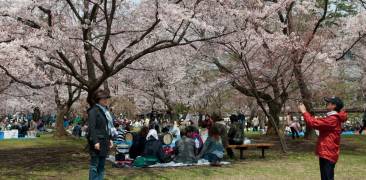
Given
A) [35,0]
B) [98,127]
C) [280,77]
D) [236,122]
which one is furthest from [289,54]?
[98,127]

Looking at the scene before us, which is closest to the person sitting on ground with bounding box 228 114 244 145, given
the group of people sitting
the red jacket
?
the group of people sitting

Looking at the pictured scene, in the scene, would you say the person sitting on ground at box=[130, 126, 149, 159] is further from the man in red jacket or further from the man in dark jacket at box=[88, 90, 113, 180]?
the man in red jacket

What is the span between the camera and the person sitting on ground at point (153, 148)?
37.1 ft

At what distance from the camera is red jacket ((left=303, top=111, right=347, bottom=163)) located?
6.45 m

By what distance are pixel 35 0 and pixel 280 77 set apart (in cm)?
828

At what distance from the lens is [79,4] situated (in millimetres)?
13820

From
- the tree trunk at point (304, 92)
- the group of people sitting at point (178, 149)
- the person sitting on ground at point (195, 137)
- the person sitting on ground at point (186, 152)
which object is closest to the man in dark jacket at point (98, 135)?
the group of people sitting at point (178, 149)

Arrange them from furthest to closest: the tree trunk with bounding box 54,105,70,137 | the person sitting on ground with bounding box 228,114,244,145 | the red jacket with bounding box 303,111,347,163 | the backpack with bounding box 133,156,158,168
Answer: the tree trunk with bounding box 54,105,70,137
the person sitting on ground with bounding box 228,114,244,145
the backpack with bounding box 133,156,158,168
the red jacket with bounding box 303,111,347,163

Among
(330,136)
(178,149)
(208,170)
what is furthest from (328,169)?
(178,149)

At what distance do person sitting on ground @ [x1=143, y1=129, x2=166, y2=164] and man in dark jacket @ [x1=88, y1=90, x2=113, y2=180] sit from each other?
403cm

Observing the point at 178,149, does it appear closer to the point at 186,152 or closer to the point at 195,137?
the point at 186,152

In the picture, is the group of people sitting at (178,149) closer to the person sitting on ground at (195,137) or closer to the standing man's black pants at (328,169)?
the person sitting on ground at (195,137)

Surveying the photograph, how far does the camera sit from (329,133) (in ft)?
21.6

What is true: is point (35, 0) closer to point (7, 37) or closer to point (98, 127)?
point (7, 37)
